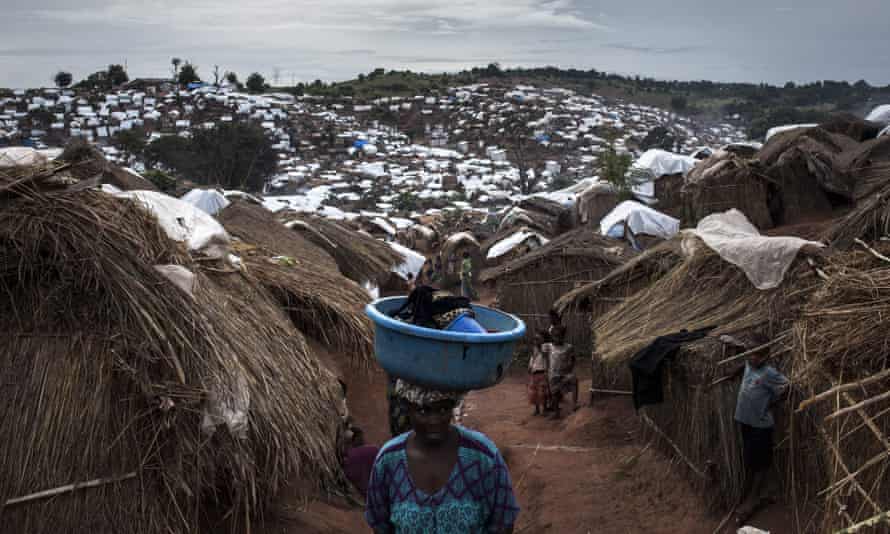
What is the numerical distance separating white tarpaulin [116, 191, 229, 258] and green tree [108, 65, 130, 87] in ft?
289

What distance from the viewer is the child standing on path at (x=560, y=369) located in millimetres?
10117

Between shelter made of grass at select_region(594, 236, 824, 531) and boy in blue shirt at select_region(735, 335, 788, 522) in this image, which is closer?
boy in blue shirt at select_region(735, 335, 788, 522)

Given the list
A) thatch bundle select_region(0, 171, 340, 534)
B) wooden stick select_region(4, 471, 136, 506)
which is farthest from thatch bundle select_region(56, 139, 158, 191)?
wooden stick select_region(4, 471, 136, 506)

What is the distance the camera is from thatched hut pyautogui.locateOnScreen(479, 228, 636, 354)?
561 inches

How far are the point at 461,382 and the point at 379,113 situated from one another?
7940 centimetres

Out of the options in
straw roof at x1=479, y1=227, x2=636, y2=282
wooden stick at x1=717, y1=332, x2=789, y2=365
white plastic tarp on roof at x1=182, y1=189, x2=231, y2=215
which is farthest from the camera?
straw roof at x1=479, y1=227, x2=636, y2=282

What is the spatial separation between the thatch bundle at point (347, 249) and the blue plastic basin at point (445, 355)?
10.3 m

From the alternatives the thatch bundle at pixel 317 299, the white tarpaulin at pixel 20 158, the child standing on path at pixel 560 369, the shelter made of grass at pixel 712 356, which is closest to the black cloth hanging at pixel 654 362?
the shelter made of grass at pixel 712 356

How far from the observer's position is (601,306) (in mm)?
11359

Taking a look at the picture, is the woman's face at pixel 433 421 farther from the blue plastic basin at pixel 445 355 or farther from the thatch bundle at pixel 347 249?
the thatch bundle at pixel 347 249

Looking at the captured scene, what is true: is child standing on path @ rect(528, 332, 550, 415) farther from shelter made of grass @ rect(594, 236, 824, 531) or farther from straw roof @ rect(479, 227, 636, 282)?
straw roof @ rect(479, 227, 636, 282)

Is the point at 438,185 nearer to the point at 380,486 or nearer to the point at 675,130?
the point at 675,130

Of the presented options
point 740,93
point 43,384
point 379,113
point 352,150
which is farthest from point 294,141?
point 740,93

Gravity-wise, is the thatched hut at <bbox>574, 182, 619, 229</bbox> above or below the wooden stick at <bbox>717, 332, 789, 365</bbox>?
below
